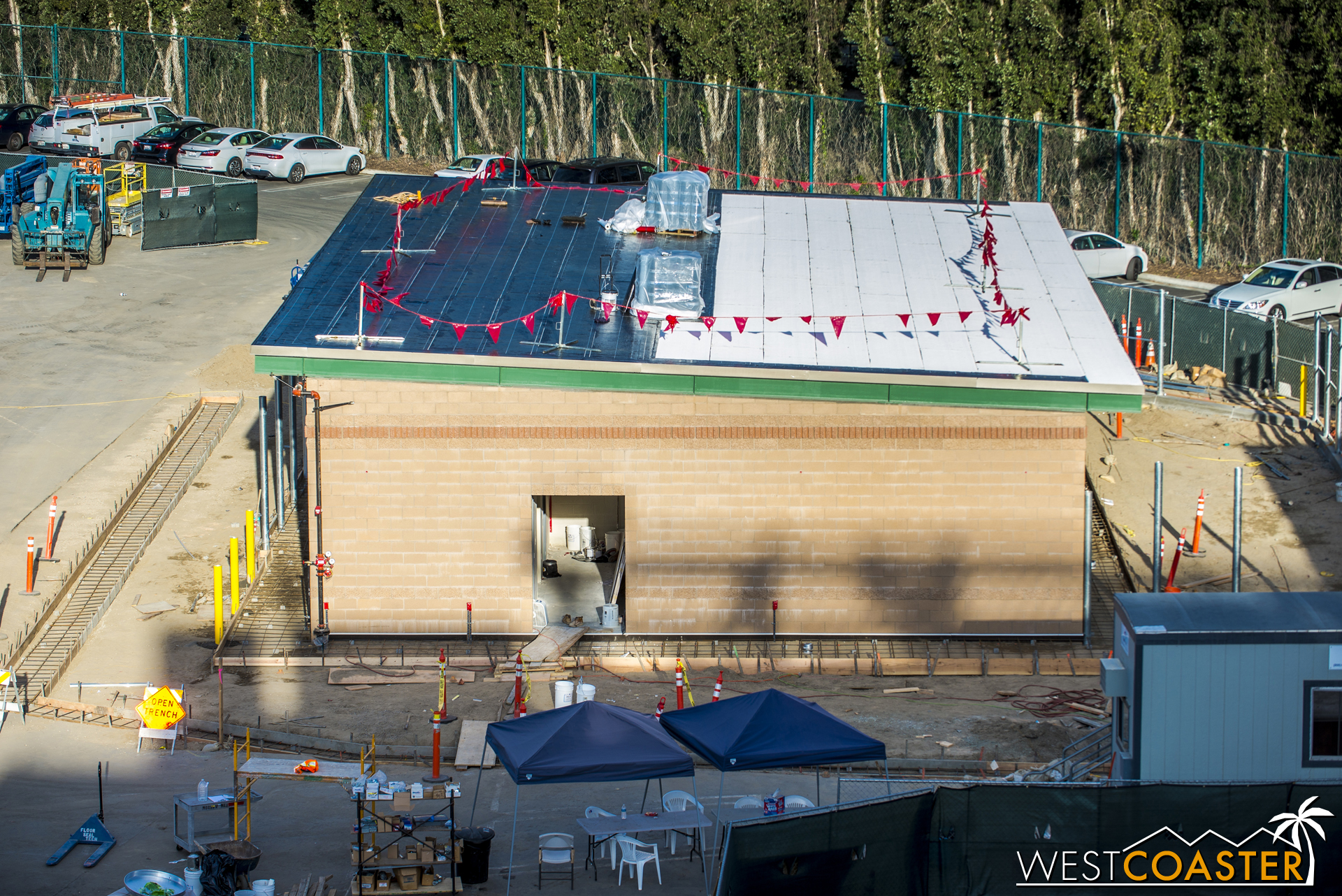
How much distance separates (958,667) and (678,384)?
5.38 metres

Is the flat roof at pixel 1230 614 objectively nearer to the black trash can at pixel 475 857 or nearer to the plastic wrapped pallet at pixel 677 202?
the black trash can at pixel 475 857

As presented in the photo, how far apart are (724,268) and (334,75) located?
32.9 meters

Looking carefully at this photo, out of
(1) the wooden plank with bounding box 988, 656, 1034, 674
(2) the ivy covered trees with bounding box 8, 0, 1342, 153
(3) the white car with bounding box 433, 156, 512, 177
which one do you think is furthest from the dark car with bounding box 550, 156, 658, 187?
(1) the wooden plank with bounding box 988, 656, 1034, 674

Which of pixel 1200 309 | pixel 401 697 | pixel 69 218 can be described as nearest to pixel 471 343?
pixel 401 697

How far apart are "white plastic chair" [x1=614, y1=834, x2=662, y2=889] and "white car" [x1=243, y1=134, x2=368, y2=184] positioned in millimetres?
35931

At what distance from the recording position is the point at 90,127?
156 feet

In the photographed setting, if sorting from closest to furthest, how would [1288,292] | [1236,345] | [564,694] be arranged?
1. [564,694]
2. [1236,345]
3. [1288,292]

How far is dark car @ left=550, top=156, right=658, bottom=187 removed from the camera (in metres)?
37.8

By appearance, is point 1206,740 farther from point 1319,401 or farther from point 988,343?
point 1319,401

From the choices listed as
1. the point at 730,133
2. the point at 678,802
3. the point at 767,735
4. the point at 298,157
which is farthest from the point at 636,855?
the point at 730,133

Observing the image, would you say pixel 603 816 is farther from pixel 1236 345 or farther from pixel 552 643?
pixel 1236 345

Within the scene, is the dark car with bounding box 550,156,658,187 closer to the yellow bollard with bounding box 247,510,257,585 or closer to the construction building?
the yellow bollard with bounding box 247,510,257,585

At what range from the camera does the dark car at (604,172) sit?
37.8 metres

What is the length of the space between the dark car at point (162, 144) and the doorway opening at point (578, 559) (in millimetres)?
25744
